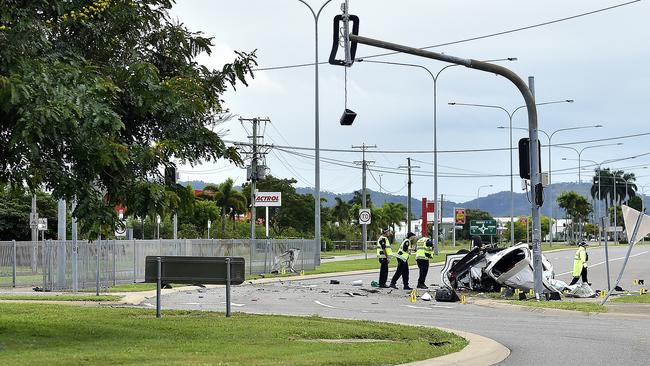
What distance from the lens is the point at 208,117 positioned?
564 inches

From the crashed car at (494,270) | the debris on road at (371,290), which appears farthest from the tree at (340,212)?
the crashed car at (494,270)

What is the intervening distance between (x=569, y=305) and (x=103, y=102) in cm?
1272

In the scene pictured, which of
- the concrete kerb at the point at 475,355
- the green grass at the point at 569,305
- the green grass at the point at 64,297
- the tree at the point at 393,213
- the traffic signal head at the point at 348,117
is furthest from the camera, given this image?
the tree at the point at 393,213

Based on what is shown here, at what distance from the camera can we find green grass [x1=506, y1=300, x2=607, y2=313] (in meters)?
19.7

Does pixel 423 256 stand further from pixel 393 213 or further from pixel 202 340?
pixel 393 213

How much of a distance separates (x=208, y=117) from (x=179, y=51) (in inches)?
43.6

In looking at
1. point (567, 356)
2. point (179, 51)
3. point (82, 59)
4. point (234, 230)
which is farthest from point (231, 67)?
point (234, 230)

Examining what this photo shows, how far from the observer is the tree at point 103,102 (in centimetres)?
1065

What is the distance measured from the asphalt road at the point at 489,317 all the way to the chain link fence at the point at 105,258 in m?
4.28

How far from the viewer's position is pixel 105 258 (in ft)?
100

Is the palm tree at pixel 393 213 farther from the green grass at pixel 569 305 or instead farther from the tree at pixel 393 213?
the green grass at pixel 569 305

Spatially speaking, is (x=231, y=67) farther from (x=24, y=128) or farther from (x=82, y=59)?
(x=24, y=128)

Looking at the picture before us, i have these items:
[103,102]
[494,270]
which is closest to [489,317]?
[494,270]

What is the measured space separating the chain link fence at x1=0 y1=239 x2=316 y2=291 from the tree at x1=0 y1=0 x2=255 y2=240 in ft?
40.8
